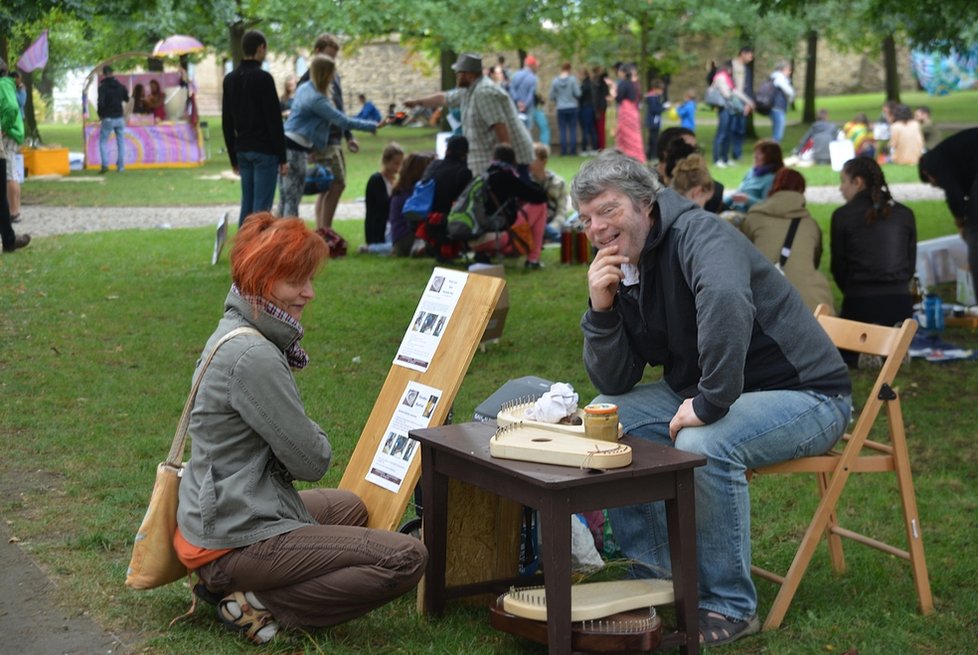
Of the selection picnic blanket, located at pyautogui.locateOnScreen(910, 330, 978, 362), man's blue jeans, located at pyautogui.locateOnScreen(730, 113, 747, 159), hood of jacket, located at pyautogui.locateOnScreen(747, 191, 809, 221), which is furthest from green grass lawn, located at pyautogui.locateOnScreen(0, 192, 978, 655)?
man's blue jeans, located at pyautogui.locateOnScreen(730, 113, 747, 159)

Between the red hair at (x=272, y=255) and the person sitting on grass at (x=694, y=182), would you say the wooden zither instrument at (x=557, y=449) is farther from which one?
the person sitting on grass at (x=694, y=182)

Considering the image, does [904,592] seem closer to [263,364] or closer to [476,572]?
[476,572]

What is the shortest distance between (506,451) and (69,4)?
11.6 metres

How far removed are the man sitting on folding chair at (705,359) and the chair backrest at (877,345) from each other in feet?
0.26

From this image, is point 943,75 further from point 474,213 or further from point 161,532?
point 161,532

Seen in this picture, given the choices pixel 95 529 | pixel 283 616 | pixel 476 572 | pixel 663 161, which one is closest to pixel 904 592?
pixel 476 572

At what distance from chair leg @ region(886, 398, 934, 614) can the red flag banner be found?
836 inches

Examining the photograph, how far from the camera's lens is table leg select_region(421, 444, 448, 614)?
399cm

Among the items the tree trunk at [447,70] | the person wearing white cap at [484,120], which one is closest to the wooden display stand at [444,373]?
the person wearing white cap at [484,120]

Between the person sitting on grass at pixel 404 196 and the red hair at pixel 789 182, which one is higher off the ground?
the red hair at pixel 789 182

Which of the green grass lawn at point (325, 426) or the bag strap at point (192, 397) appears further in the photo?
the green grass lawn at point (325, 426)

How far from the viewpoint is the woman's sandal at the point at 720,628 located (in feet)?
12.8

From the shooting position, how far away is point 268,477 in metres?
3.83

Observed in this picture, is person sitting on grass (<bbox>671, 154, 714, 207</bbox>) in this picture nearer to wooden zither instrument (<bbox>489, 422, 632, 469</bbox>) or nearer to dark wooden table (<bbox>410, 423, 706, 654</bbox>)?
dark wooden table (<bbox>410, 423, 706, 654</bbox>)
